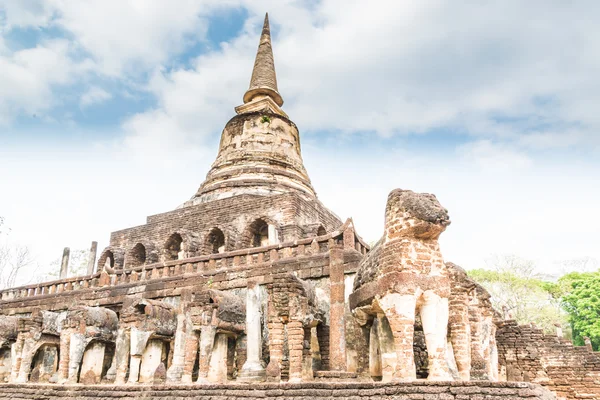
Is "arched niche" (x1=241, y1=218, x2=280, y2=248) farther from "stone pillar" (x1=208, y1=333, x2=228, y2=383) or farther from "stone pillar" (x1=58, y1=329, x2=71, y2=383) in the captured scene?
"stone pillar" (x1=58, y1=329, x2=71, y2=383)

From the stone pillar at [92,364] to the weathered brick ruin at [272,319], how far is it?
0.04 meters

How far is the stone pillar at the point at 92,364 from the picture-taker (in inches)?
492

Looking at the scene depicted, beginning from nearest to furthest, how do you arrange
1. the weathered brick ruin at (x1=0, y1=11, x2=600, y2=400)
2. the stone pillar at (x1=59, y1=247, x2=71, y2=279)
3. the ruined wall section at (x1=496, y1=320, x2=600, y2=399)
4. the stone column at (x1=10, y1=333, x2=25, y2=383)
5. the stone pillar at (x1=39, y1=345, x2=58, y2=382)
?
the weathered brick ruin at (x1=0, y1=11, x2=600, y2=400) → the stone column at (x1=10, y1=333, x2=25, y2=383) → the stone pillar at (x1=39, y1=345, x2=58, y2=382) → the ruined wall section at (x1=496, y1=320, x2=600, y2=399) → the stone pillar at (x1=59, y1=247, x2=71, y2=279)

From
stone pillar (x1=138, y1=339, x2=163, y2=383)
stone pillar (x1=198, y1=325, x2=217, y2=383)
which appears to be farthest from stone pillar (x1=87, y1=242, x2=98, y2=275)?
stone pillar (x1=198, y1=325, x2=217, y2=383)

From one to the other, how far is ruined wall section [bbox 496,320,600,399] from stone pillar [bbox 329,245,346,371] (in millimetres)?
Answer: 7425

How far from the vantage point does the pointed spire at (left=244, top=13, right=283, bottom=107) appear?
2411 centimetres

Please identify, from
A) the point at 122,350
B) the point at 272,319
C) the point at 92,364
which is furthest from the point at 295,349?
the point at 92,364

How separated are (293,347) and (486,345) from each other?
427 centimetres

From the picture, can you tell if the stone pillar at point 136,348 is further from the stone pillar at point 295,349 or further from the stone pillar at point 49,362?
the stone pillar at point 295,349

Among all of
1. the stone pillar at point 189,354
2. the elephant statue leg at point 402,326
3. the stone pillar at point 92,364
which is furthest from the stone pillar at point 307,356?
the stone pillar at point 92,364

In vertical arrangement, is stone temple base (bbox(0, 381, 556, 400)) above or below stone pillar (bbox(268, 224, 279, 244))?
below

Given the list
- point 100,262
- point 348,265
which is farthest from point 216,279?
point 100,262

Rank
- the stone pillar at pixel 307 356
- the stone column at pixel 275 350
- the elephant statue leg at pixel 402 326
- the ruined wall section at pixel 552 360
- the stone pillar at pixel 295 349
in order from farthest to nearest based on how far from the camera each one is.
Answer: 1. the ruined wall section at pixel 552 360
2. the stone pillar at pixel 307 356
3. the stone column at pixel 275 350
4. the stone pillar at pixel 295 349
5. the elephant statue leg at pixel 402 326

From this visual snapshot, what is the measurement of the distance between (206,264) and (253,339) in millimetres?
3226
